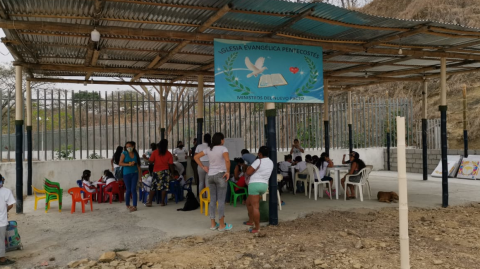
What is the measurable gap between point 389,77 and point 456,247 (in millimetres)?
8272

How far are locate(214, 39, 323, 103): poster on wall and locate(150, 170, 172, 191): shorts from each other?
9.24 feet

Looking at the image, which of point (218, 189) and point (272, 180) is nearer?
point (218, 189)

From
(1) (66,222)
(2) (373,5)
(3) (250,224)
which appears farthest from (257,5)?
(2) (373,5)

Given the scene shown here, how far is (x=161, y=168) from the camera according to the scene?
8367 mm

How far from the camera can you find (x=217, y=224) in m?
6.54

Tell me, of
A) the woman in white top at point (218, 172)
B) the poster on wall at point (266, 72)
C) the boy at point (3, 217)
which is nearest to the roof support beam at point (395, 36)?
the poster on wall at point (266, 72)

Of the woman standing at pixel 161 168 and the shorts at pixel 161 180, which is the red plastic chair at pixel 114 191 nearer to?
the woman standing at pixel 161 168

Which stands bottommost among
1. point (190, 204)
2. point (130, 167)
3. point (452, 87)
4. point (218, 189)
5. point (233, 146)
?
point (190, 204)

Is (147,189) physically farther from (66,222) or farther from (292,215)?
(292,215)

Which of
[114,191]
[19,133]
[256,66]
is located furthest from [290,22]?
[19,133]

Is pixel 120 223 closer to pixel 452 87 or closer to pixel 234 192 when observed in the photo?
pixel 234 192

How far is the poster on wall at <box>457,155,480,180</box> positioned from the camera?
1253 cm

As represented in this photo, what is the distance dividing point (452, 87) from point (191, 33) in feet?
60.7

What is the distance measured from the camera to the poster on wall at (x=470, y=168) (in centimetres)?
1253
